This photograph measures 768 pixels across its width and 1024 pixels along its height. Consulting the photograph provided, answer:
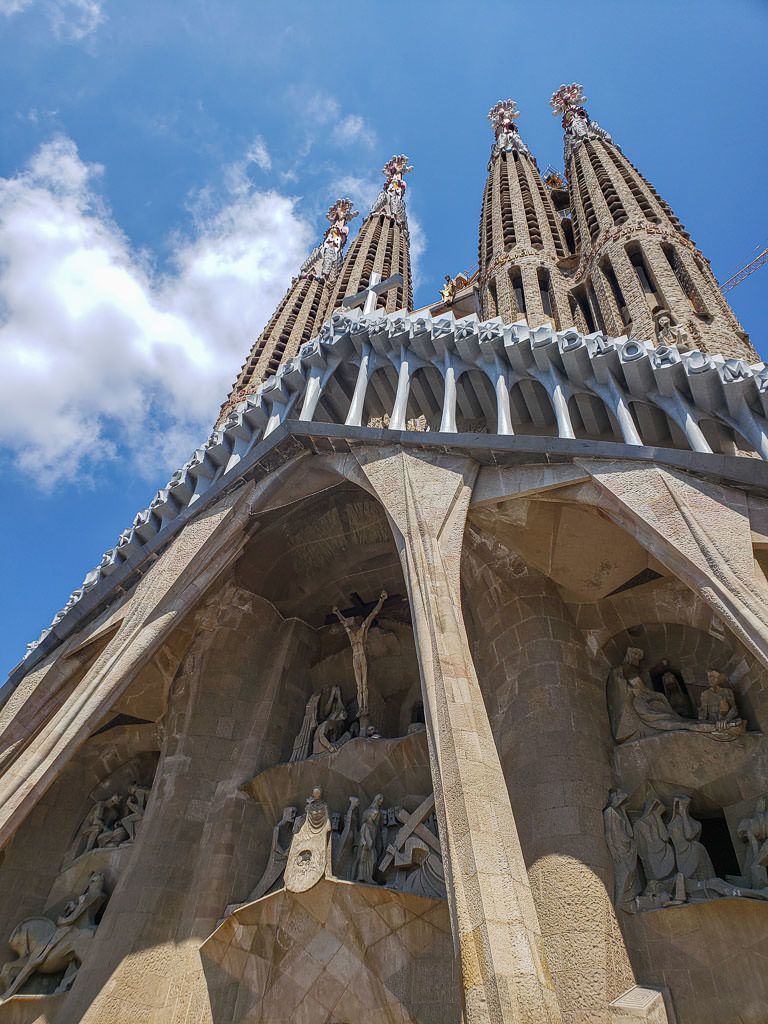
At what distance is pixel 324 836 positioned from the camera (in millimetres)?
Answer: 8195

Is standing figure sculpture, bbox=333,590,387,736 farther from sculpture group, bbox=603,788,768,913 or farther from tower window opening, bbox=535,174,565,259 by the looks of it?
tower window opening, bbox=535,174,565,259

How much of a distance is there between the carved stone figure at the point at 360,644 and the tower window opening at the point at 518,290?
9.13 metres

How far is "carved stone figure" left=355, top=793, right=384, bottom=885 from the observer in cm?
791

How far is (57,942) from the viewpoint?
354 inches

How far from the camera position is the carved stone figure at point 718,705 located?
7340 mm

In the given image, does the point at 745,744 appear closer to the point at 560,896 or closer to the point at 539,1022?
the point at 560,896

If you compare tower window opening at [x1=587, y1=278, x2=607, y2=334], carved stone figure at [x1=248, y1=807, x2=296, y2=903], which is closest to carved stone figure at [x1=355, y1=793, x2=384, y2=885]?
carved stone figure at [x1=248, y1=807, x2=296, y2=903]

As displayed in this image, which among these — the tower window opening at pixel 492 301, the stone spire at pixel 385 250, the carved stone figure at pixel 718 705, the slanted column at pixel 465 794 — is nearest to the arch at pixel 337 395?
the slanted column at pixel 465 794

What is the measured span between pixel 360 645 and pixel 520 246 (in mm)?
12871

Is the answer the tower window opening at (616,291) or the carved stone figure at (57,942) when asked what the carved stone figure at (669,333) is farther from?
the carved stone figure at (57,942)

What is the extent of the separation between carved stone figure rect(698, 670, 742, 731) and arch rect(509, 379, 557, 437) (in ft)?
11.7

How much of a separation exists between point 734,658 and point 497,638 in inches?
99.8

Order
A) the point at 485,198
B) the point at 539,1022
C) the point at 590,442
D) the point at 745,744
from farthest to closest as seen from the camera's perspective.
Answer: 1. the point at 485,198
2. the point at 590,442
3. the point at 745,744
4. the point at 539,1022

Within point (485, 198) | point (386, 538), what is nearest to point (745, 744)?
point (386, 538)
